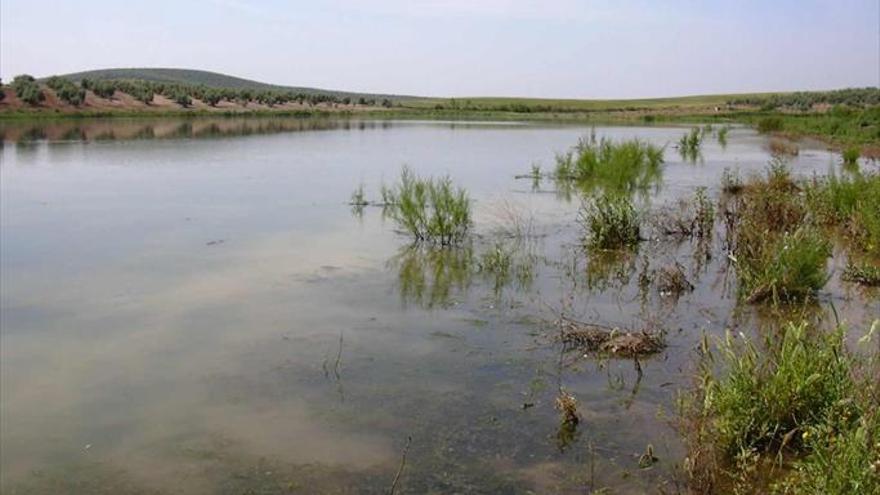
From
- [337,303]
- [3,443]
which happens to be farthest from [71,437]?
[337,303]

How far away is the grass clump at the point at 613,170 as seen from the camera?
13875 millimetres

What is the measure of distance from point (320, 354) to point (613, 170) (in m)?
9.40

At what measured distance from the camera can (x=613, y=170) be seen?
14.0m

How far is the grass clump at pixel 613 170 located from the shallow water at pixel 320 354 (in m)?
1.87

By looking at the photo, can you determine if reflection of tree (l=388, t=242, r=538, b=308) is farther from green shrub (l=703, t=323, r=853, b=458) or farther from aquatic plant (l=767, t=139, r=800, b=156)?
aquatic plant (l=767, t=139, r=800, b=156)

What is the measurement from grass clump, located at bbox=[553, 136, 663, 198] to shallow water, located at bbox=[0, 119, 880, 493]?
187 centimetres

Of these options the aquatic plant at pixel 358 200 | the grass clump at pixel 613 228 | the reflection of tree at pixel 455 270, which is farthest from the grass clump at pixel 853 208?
the aquatic plant at pixel 358 200

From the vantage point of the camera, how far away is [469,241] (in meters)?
9.81

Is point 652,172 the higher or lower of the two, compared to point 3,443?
higher

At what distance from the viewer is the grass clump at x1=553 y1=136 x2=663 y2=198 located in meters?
13.9

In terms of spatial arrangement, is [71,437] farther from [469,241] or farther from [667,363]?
[469,241]

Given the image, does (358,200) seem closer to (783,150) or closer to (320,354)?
(320,354)

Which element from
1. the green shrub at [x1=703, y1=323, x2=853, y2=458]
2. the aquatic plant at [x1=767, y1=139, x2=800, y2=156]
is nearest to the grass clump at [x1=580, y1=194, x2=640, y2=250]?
the green shrub at [x1=703, y1=323, x2=853, y2=458]

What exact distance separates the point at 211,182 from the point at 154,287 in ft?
28.4
